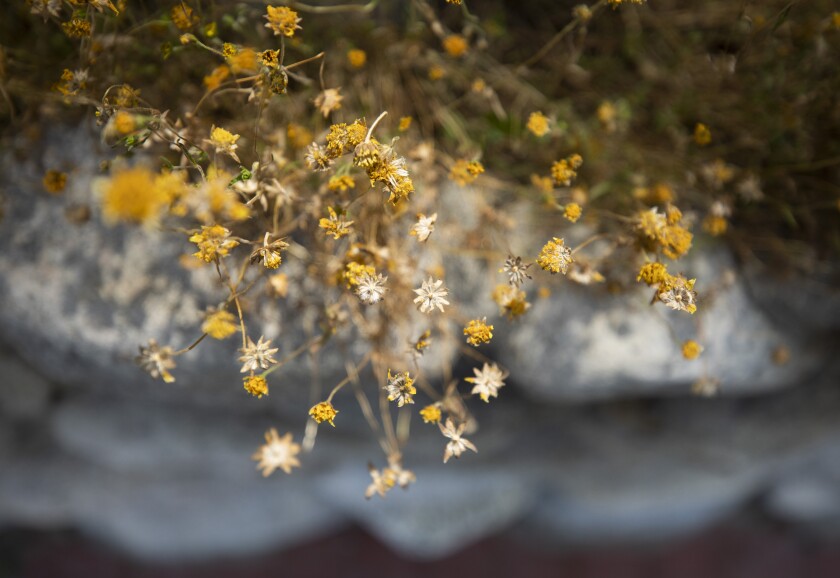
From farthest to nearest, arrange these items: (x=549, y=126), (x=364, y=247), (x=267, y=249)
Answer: (x=549, y=126)
(x=364, y=247)
(x=267, y=249)

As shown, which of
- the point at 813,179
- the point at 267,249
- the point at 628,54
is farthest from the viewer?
the point at 628,54

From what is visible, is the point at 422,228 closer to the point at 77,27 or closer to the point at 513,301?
the point at 513,301

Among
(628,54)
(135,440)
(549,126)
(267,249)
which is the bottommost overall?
(267,249)

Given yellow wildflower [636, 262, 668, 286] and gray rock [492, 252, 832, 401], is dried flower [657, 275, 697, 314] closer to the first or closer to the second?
yellow wildflower [636, 262, 668, 286]

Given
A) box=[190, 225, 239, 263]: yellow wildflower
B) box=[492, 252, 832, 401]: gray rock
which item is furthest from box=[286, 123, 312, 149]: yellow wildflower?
box=[492, 252, 832, 401]: gray rock

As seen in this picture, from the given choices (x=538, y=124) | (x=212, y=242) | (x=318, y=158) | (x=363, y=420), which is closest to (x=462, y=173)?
(x=538, y=124)

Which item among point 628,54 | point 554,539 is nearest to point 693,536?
point 554,539

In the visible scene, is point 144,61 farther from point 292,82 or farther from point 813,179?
point 813,179

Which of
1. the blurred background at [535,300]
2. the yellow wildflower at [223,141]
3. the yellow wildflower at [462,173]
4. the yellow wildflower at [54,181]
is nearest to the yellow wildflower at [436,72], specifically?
the blurred background at [535,300]
